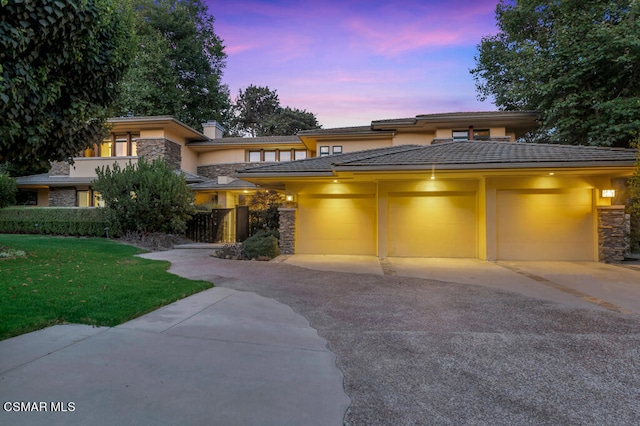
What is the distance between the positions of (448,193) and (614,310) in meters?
6.42

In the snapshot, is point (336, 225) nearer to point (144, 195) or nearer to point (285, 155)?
point (144, 195)

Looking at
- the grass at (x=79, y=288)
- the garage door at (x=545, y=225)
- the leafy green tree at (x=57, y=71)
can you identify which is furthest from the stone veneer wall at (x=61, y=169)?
the garage door at (x=545, y=225)

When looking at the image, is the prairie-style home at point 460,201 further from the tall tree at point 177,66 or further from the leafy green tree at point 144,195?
the tall tree at point 177,66

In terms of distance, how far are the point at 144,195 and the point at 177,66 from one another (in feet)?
71.0

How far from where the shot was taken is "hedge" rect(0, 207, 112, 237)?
15234 mm

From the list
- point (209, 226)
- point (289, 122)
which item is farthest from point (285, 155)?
point (289, 122)

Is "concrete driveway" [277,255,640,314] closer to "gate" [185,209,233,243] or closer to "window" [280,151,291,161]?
"gate" [185,209,233,243]

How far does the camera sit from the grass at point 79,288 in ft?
14.3

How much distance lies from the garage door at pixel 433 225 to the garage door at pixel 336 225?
0.84 m

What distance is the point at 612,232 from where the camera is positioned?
1005 cm

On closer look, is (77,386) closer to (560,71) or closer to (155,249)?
(155,249)

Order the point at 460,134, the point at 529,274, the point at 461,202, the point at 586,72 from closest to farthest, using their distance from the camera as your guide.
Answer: the point at 529,274, the point at 461,202, the point at 586,72, the point at 460,134

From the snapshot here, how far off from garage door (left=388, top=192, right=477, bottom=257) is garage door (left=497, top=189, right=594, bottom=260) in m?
0.98

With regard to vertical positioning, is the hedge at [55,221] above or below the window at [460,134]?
below
